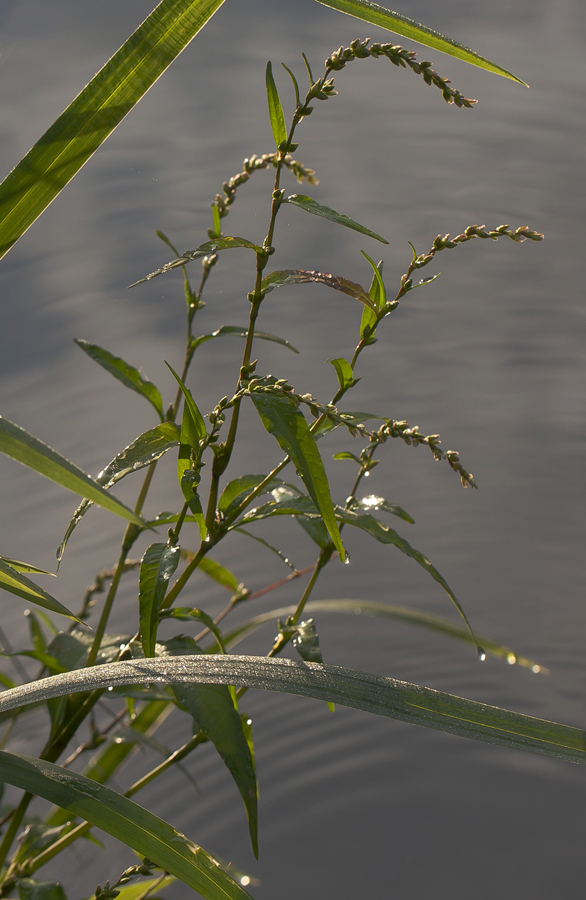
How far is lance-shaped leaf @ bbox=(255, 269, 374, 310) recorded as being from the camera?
25cm

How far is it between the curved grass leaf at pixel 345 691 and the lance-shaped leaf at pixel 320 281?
0.13 m

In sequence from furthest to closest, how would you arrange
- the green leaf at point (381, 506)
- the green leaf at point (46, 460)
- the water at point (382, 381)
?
the water at point (382, 381) → the green leaf at point (381, 506) → the green leaf at point (46, 460)

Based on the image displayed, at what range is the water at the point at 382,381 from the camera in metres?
0.56

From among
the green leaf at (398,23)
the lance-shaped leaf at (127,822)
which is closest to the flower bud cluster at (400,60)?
the green leaf at (398,23)

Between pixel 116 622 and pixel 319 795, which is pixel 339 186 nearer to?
pixel 116 622

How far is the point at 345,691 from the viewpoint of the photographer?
0.82ft

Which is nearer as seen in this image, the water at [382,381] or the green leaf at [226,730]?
the green leaf at [226,730]

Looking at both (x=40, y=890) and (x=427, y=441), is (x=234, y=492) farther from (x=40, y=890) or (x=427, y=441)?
(x=40, y=890)

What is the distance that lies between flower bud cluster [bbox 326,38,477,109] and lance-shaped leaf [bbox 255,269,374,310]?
0.21 feet

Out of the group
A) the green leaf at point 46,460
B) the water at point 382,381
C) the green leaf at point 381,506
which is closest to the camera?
the green leaf at point 46,460

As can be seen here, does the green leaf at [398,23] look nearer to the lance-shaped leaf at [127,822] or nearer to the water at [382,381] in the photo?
the lance-shaped leaf at [127,822]

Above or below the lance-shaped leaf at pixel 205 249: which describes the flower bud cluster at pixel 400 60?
above

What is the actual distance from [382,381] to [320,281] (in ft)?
2.07

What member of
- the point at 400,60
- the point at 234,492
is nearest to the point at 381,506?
the point at 234,492
